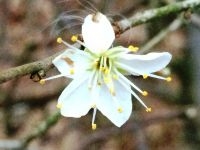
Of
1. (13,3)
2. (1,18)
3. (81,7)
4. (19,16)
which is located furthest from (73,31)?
(19,16)

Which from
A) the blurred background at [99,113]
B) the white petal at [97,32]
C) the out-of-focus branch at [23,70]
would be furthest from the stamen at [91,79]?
the blurred background at [99,113]

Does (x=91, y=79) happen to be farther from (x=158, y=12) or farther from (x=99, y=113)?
(x=99, y=113)

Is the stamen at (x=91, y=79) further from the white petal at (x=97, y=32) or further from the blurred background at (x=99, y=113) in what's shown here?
the blurred background at (x=99, y=113)

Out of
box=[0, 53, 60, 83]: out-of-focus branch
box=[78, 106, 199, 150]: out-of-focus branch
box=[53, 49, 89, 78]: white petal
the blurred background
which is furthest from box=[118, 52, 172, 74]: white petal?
box=[78, 106, 199, 150]: out-of-focus branch

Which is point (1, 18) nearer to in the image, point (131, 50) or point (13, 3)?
point (13, 3)

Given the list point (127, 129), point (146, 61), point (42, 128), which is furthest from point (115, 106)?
point (127, 129)

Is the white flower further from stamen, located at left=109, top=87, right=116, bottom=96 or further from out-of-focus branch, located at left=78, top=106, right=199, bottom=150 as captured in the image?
out-of-focus branch, located at left=78, top=106, right=199, bottom=150
